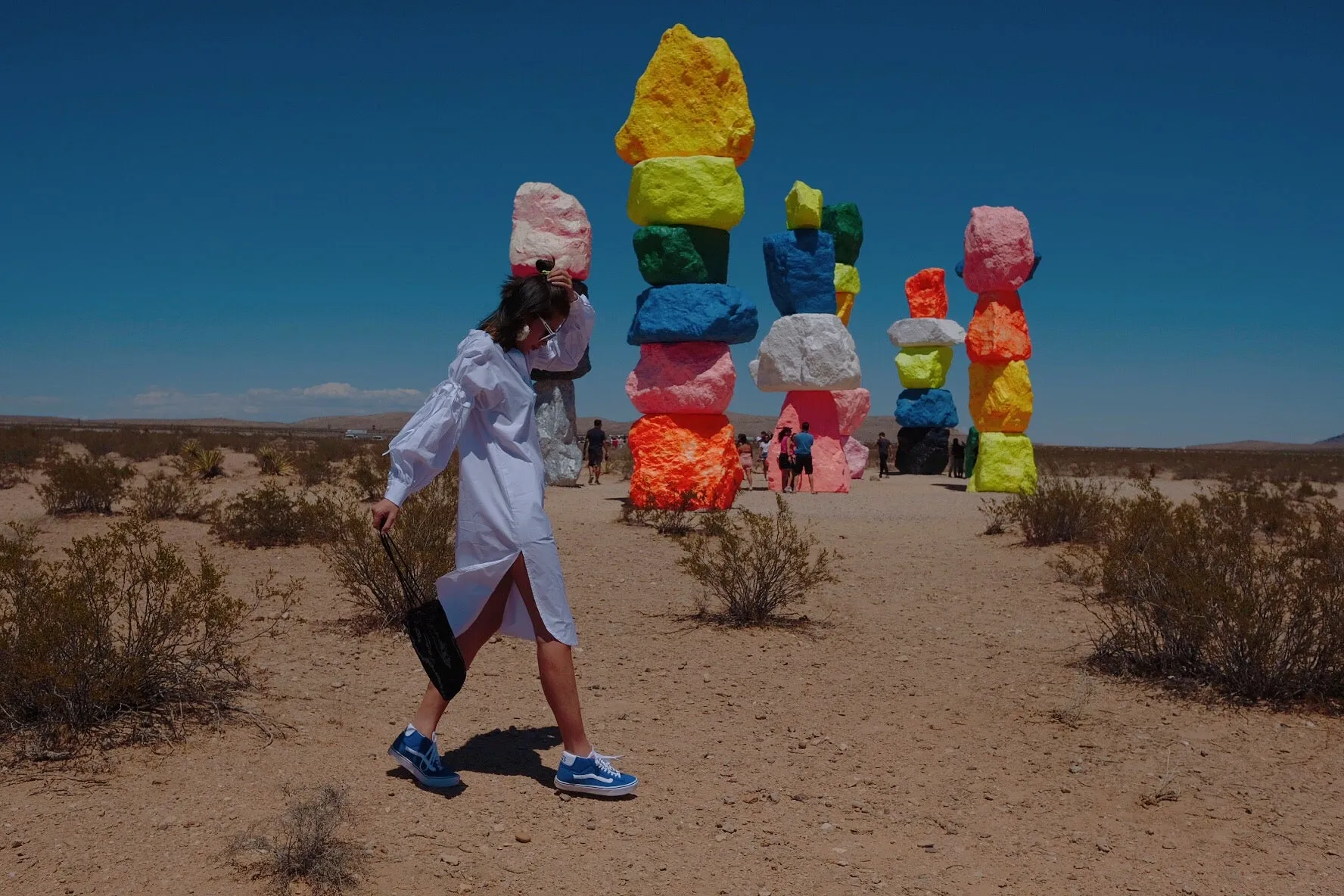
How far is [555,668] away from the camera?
360 centimetres

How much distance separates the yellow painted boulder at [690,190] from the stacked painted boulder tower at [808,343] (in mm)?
4222

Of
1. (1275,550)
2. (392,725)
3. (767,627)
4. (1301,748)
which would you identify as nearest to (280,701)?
(392,725)

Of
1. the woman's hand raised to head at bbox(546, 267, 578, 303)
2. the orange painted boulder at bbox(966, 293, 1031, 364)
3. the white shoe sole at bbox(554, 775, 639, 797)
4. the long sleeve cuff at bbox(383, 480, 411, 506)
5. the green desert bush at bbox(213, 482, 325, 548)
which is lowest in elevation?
the white shoe sole at bbox(554, 775, 639, 797)

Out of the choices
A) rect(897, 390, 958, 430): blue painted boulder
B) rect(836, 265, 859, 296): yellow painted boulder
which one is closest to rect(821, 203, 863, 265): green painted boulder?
rect(836, 265, 859, 296): yellow painted boulder

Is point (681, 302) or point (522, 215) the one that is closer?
point (681, 302)

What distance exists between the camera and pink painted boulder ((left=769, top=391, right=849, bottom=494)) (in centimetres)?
1753

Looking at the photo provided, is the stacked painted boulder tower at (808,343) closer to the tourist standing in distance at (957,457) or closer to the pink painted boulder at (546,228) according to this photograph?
the pink painted boulder at (546,228)

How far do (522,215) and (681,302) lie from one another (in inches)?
214

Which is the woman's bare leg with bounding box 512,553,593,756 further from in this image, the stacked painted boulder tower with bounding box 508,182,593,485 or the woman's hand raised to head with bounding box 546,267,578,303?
the stacked painted boulder tower with bounding box 508,182,593,485

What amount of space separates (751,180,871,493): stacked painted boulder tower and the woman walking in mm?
13289

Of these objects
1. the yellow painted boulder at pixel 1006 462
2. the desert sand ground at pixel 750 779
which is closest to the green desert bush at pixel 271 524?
the desert sand ground at pixel 750 779

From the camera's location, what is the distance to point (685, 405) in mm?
13055

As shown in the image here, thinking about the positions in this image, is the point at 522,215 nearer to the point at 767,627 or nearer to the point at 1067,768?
the point at 767,627

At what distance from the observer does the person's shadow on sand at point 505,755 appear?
3967 millimetres
